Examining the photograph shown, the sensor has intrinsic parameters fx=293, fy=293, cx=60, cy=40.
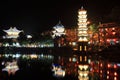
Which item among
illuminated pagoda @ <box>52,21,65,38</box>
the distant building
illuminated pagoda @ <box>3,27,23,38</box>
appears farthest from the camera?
illuminated pagoda @ <box>3,27,23,38</box>

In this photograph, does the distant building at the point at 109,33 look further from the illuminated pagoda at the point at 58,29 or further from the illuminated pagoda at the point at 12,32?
the illuminated pagoda at the point at 12,32

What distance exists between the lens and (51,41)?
256ft

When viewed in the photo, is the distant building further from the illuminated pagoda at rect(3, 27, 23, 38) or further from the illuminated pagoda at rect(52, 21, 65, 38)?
the illuminated pagoda at rect(3, 27, 23, 38)

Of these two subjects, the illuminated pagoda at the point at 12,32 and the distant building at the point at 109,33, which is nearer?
the distant building at the point at 109,33

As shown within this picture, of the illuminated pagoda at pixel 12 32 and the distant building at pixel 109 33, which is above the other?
the illuminated pagoda at pixel 12 32

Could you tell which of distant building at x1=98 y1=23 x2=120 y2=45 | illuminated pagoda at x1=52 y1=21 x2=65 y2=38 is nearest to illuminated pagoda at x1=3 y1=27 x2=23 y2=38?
illuminated pagoda at x1=52 y1=21 x2=65 y2=38

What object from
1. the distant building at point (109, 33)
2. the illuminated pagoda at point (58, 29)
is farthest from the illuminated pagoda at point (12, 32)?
the distant building at point (109, 33)

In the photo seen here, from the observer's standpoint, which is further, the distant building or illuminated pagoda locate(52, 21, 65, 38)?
illuminated pagoda locate(52, 21, 65, 38)

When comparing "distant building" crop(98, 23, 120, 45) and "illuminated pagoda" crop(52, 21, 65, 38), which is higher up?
"illuminated pagoda" crop(52, 21, 65, 38)

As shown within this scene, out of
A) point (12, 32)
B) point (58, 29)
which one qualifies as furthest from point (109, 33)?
point (12, 32)

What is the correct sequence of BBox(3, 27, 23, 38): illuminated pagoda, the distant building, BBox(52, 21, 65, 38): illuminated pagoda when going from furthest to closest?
BBox(3, 27, 23, 38): illuminated pagoda → BBox(52, 21, 65, 38): illuminated pagoda → the distant building

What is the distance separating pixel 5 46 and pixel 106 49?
36701 mm

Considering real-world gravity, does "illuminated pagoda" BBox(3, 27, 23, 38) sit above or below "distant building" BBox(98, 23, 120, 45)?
above

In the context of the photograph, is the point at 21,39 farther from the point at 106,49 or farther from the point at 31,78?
the point at 31,78
